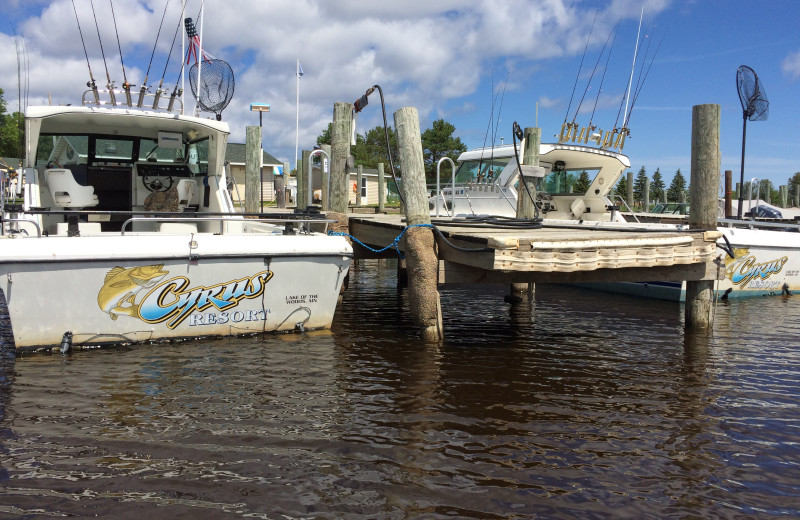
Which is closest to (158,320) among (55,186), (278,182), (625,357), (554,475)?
(55,186)

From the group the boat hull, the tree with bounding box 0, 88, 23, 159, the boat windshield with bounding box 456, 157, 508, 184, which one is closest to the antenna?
the boat windshield with bounding box 456, 157, 508, 184

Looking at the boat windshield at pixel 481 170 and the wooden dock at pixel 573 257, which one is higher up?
the boat windshield at pixel 481 170

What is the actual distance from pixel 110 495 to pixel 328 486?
1364mm

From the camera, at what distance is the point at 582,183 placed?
17.2 metres

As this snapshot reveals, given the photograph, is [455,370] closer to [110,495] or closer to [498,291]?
[110,495]

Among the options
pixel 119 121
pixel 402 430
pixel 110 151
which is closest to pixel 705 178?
pixel 402 430

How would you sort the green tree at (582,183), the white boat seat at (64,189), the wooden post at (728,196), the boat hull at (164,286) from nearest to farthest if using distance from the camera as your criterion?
the boat hull at (164,286) < the white boat seat at (64,189) < the green tree at (582,183) < the wooden post at (728,196)

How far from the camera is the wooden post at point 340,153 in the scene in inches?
415

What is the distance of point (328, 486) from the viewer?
414cm

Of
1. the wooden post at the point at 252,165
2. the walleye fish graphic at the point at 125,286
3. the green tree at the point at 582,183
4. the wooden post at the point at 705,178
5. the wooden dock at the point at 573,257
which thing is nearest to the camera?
the walleye fish graphic at the point at 125,286

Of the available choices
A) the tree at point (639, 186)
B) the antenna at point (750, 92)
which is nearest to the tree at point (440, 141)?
the tree at point (639, 186)

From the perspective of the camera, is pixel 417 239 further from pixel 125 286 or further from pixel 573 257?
pixel 125 286

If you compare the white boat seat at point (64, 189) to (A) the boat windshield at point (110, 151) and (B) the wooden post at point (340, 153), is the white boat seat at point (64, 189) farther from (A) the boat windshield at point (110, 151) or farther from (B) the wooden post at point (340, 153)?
(B) the wooden post at point (340, 153)

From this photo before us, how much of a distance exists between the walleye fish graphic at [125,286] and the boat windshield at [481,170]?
1100 cm
